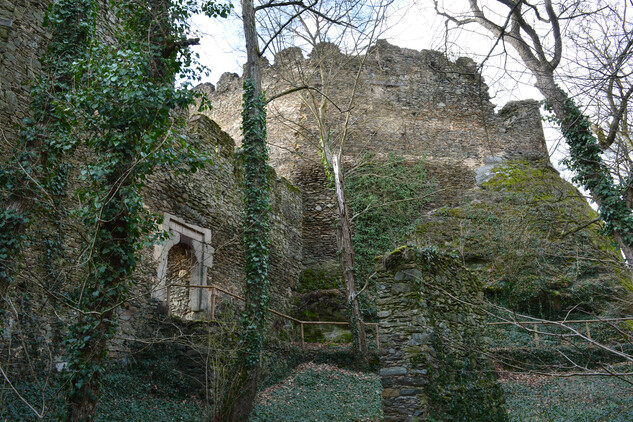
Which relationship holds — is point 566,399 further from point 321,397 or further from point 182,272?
point 182,272

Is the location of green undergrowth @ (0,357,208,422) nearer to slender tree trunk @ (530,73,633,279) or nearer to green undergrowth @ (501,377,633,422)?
green undergrowth @ (501,377,633,422)

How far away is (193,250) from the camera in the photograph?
29.4 feet

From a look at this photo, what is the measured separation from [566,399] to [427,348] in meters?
4.00

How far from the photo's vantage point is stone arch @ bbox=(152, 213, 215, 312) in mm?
8047

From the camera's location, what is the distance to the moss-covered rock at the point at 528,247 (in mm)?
10922

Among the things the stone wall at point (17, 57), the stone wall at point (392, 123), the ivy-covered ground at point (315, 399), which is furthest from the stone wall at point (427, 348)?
the stone wall at point (392, 123)

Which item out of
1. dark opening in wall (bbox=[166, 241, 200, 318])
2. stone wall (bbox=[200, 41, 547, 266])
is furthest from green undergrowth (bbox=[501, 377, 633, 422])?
stone wall (bbox=[200, 41, 547, 266])

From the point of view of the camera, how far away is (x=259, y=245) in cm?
710

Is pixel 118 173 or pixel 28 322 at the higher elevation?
pixel 118 173

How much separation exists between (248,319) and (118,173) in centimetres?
283

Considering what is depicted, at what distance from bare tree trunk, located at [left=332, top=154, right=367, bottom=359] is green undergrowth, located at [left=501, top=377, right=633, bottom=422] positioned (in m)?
2.84

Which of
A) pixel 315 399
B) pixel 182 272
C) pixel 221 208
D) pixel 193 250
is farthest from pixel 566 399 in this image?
pixel 221 208

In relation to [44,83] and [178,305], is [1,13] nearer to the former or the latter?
[44,83]

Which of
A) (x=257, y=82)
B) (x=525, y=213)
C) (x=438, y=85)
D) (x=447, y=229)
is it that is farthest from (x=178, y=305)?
(x=438, y=85)
